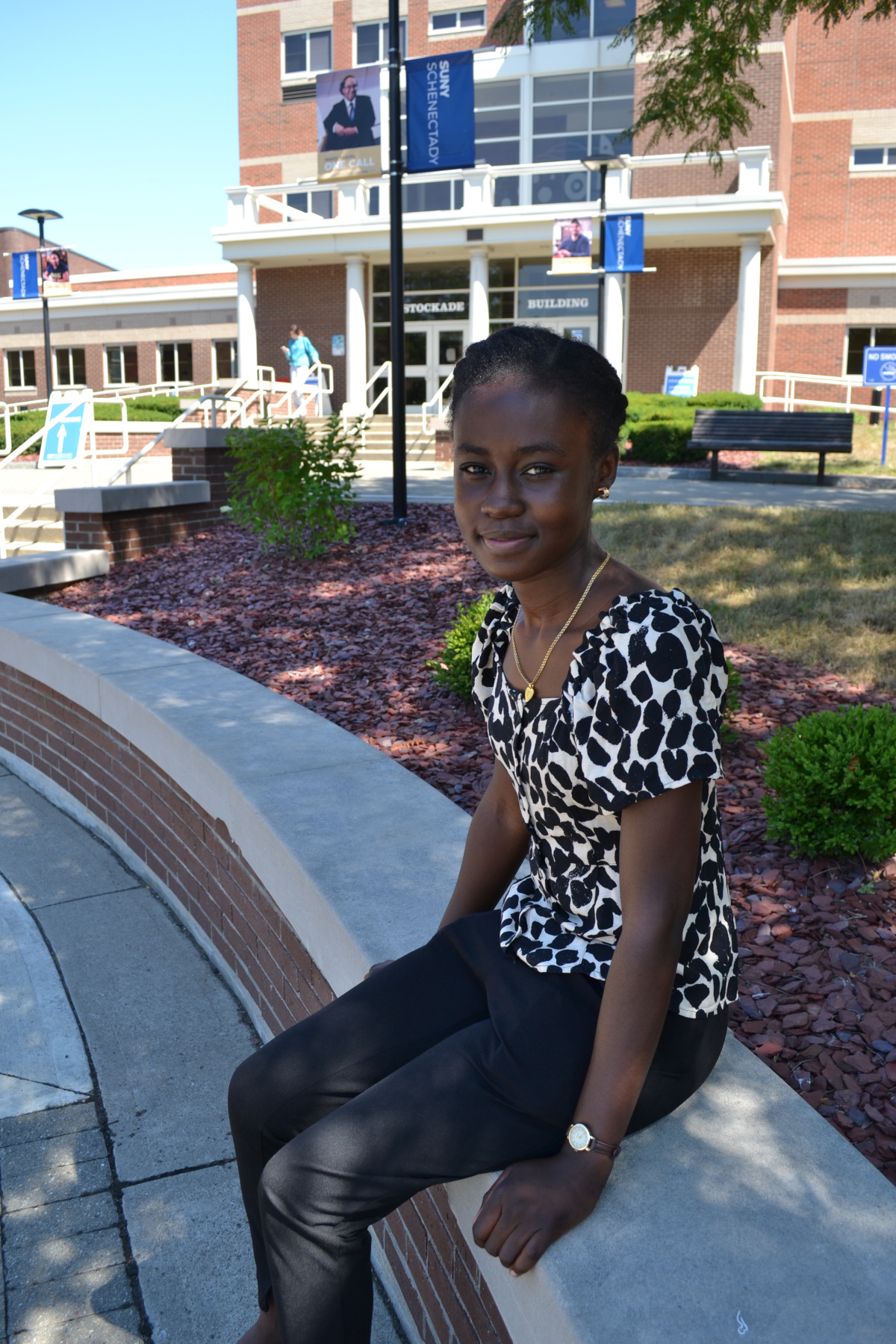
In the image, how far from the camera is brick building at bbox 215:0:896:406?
26.2 m

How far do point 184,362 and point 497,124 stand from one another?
1233cm

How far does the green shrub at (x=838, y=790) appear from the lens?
3.30 metres

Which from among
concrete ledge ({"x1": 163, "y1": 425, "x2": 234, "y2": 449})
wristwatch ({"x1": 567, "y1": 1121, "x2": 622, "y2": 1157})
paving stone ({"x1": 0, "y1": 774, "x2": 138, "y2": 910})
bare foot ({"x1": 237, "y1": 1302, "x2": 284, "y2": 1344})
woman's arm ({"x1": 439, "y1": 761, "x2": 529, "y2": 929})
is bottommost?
paving stone ({"x1": 0, "y1": 774, "x2": 138, "y2": 910})

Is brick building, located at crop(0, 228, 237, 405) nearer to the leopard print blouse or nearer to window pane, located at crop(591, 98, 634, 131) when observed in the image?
window pane, located at crop(591, 98, 634, 131)

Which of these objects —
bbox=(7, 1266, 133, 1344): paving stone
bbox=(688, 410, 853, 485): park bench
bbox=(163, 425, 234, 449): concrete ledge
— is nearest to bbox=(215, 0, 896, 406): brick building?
bbox=(688, 410, 853, 485): park bench

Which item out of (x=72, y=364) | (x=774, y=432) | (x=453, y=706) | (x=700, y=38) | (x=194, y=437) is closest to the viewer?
(x=453, y=706)

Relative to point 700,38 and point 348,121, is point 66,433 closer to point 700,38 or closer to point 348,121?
point 700,38

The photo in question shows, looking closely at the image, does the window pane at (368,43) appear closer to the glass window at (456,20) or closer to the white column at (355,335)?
the glass window at (456,20)

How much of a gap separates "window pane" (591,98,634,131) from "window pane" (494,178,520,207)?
327 cm

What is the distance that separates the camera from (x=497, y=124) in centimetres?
2950

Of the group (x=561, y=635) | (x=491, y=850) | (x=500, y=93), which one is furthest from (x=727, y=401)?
(x=561, y=635)

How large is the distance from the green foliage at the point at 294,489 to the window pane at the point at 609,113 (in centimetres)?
2366

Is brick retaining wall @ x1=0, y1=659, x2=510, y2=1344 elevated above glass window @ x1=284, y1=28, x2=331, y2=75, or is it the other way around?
glass window @ x1=284, y1=28, x2=331, y2=75

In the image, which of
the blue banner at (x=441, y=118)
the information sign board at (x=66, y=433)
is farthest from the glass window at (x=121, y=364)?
the blue banner at (x=441, y=118)
